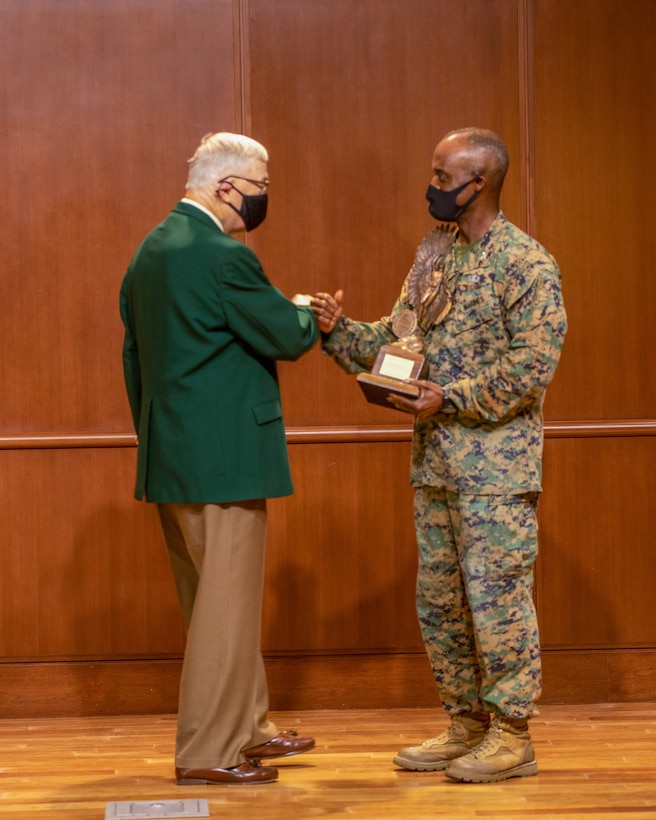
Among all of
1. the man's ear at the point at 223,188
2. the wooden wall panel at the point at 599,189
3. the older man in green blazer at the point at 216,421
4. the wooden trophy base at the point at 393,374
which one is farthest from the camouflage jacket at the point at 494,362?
the wooden wall panel at the point at 599,189

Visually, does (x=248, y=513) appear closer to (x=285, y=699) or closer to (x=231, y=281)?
(x=231, y=281)

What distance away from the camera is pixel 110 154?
13.3 feet

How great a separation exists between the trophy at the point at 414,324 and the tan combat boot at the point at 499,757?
36.5 inches

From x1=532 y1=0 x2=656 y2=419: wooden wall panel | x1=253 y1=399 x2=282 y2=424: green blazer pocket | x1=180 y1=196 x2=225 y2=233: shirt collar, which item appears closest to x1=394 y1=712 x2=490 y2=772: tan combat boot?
x1=253 y1=399 x2=282 y2=424: green blazer pocket

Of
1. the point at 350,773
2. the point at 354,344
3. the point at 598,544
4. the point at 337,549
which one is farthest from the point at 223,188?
the point at 598,544

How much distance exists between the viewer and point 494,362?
10.6ft

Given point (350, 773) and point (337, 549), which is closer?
point (350, 773)

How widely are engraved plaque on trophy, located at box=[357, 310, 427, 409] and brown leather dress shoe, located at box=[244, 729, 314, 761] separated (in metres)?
1.00

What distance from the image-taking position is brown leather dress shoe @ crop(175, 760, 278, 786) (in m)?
3.11

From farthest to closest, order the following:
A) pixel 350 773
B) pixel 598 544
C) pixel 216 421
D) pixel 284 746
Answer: pixel 598 544
pixel 284 746
pixel 350 773
pixel 216 421

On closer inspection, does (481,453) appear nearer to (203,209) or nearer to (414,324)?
(414,324)

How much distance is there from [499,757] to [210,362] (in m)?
1.29

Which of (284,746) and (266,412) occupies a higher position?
(266,412)

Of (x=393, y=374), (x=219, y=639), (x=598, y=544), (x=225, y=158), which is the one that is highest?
(x=225, y=158)
